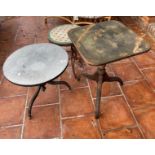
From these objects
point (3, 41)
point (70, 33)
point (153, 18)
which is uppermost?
point (70, 33)

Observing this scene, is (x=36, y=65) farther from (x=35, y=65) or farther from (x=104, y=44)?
(x=104, y=44)

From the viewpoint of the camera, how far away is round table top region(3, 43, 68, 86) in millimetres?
1567

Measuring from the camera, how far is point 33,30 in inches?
128

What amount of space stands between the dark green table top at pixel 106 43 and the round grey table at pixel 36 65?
212 millimetres

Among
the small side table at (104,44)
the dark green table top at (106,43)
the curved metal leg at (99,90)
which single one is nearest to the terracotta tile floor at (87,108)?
the curved metal leg at (99,90)

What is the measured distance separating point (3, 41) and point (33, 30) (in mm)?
504

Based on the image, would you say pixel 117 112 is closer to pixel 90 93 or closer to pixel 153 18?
pixel 90 93

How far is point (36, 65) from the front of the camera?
5.55 ft

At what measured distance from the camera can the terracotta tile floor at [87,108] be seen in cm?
175

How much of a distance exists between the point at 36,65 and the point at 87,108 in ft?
2.07

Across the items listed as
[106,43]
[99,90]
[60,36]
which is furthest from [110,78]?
[60,36]

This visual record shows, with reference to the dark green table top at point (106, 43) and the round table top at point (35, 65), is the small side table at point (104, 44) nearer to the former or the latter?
the dark green table top at point (106, 43)

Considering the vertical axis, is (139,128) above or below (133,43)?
below
